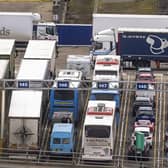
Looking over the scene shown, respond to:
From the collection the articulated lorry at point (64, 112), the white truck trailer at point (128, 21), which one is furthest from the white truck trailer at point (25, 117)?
the white truck trailer at point (128, 21)

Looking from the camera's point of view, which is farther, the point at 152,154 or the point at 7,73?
the point at 7,73

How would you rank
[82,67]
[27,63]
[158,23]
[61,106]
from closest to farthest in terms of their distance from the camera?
[61,106]
[27,63]
[82,67]
[158,23]

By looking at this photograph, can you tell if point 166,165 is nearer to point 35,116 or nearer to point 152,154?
point 152,154

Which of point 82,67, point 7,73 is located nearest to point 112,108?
point 7,73

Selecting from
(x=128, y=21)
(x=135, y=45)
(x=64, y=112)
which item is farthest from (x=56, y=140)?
(x=128, y=21)

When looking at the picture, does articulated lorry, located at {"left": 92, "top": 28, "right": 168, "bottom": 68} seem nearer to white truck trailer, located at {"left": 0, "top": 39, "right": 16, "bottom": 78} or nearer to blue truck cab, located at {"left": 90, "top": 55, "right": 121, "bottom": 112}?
blue truck cab, located at {"left": 90, "top": 55, "right": 121, "bottom": 112}

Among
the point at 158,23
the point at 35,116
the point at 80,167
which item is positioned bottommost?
the point at 80,167

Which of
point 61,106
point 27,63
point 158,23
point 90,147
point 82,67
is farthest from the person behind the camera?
point 158,23

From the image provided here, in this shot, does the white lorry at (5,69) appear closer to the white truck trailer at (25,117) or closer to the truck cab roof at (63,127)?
the white truck trailer at (25,117)

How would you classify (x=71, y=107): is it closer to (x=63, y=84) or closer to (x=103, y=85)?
(x=63, y=84)
